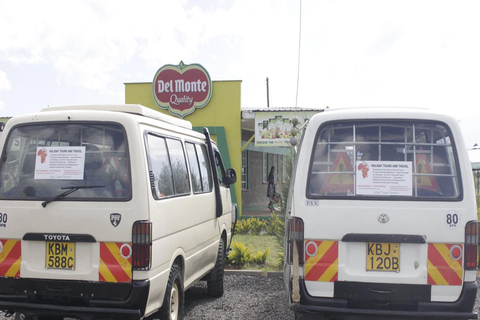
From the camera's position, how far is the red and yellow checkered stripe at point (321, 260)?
14.9 ft

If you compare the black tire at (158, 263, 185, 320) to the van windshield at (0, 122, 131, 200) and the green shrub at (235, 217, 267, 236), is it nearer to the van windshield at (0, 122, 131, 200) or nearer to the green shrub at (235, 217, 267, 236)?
the van windshield at (0, 122, 131, 200)

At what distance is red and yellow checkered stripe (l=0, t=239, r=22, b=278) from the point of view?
4668mm

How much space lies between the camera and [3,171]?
487 cm

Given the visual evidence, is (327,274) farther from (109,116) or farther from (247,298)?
(247,298)

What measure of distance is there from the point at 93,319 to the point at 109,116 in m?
1.78

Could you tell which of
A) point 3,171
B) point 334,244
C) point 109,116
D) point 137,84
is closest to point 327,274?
point 334,244

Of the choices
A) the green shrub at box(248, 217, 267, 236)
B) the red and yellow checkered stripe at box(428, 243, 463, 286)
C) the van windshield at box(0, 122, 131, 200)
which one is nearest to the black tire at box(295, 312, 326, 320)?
the red and yellow checkered stripe at box(428, 243, 463, 286)

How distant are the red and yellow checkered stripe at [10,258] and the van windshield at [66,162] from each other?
42 centimetres

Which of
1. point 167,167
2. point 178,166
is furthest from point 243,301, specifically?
point 167,167

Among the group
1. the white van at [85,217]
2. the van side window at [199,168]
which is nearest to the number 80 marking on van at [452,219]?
the white van at [85,217]

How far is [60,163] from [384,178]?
9.48 ft

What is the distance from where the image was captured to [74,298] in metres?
4.60

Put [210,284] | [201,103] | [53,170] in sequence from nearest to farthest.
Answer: [53,170], [210,284], [201,103]

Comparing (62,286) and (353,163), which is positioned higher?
(353,163)
